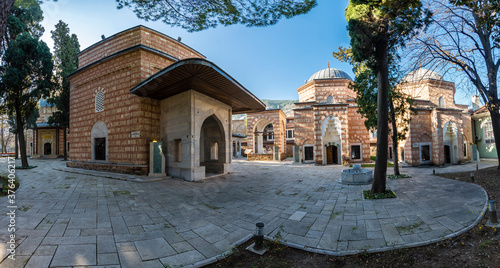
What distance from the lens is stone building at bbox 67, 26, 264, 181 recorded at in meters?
9.62

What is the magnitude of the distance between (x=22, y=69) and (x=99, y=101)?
528cm

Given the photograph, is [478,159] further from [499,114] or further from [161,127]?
[161,127]

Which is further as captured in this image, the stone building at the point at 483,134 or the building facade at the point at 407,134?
the stone building at the point at 483,134

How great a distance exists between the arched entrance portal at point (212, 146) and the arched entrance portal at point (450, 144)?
2123 cm

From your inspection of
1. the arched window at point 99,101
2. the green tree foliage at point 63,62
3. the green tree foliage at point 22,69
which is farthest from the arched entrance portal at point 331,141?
the green tree foliage at point 63,62

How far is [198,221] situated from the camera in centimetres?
476

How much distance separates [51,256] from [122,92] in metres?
9.86

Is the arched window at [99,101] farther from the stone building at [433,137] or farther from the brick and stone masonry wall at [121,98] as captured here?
the stone building at [433,137]

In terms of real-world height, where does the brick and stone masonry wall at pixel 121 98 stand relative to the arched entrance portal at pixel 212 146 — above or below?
above

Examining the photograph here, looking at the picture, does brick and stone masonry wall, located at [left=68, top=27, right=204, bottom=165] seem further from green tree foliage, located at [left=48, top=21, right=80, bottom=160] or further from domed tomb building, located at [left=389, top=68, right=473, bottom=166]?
domed tomb building, located at [left=389, top=68, right=473, bottom=166]

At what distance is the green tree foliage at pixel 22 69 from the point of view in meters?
12.0

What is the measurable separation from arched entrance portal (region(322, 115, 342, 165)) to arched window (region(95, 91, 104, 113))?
17292mm

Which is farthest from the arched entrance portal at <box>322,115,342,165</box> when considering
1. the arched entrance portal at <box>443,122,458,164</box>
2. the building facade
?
the arched entrance portal at <box>443,122,458,164</box>

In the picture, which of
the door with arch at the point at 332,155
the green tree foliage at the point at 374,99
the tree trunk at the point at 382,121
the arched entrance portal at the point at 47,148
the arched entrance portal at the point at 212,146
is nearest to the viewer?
the tree trunk at the point at 382,121
